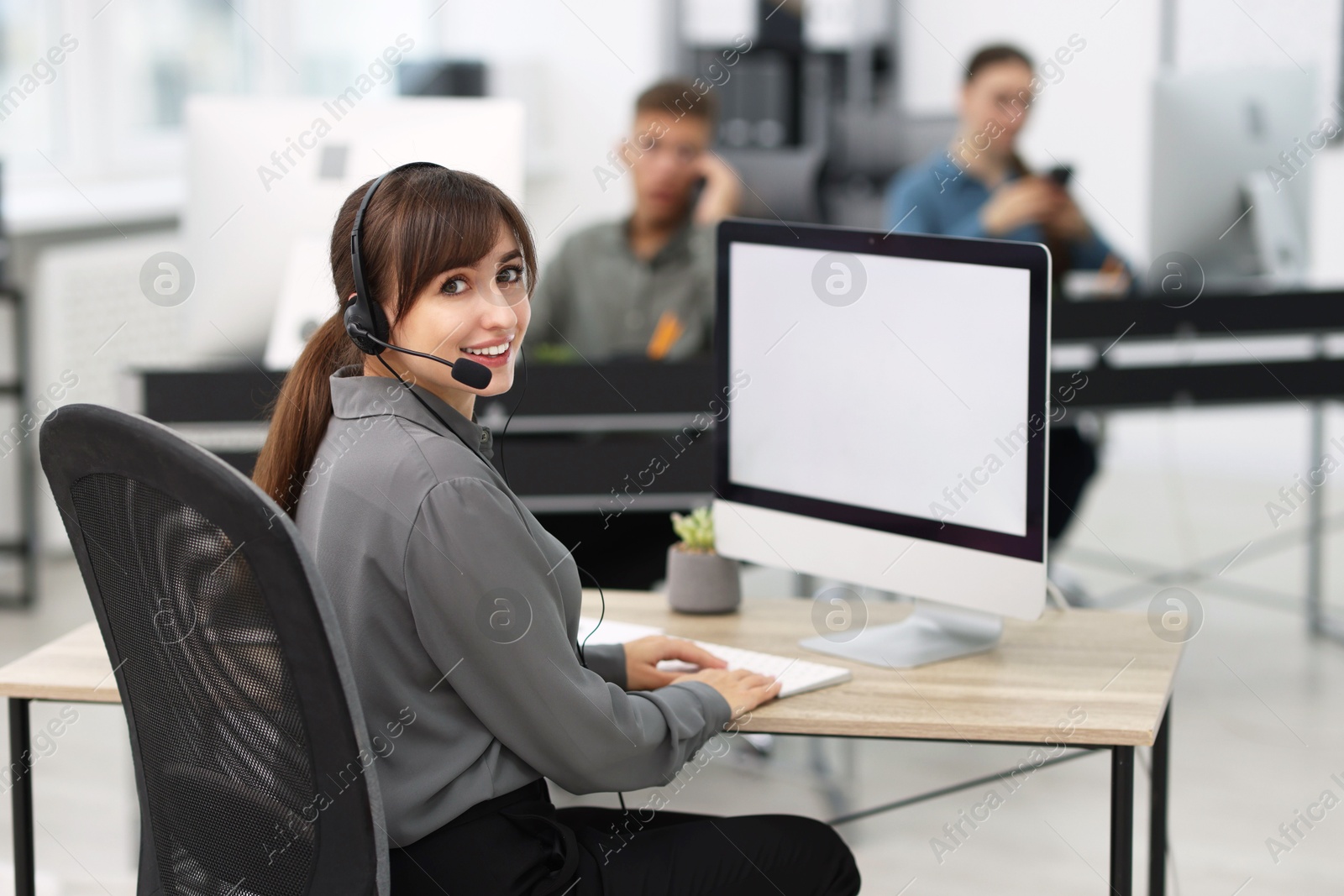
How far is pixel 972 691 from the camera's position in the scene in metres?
1.55

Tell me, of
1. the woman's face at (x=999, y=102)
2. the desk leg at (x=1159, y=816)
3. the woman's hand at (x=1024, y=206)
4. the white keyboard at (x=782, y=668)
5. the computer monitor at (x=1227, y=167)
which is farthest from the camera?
the woman's face at (x=999, y=102)

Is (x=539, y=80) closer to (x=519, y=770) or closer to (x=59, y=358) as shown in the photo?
(x=59, y=358)

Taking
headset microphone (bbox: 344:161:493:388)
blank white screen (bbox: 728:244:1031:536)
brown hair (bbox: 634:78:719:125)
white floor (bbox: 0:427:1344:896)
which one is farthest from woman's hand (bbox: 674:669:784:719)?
A: brown hair (bbox: 634:78:719:125)

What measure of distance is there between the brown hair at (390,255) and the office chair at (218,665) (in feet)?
0.84

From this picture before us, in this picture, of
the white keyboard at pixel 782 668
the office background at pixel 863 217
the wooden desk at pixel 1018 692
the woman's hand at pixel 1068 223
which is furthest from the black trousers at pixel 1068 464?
the white keyboard at pixel 782 668

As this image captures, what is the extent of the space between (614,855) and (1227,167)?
247 centimetres

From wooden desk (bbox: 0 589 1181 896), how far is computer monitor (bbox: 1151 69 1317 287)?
1680 mm

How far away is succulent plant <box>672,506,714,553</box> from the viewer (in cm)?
188

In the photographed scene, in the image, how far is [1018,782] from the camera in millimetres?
2705

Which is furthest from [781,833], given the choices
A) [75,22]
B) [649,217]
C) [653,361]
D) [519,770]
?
[75,22]

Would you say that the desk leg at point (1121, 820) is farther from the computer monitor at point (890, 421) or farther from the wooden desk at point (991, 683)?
the computer monitor at point (890, 421)

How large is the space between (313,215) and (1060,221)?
1867mm

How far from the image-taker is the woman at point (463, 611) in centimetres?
125

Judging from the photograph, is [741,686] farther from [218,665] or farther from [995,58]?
[995,58]
